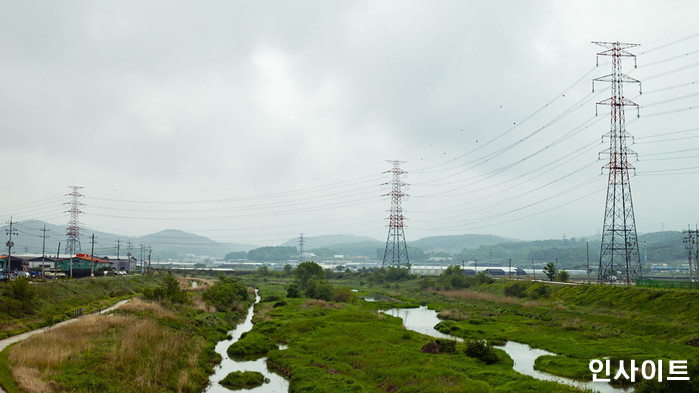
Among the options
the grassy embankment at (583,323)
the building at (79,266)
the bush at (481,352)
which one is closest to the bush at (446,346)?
the bush at (481,352)

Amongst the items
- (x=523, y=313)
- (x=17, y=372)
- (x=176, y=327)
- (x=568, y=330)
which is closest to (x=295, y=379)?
(x=17, y=372)

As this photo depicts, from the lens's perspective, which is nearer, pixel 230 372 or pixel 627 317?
pixel 230 372

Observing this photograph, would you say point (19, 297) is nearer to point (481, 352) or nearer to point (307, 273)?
point (481, 352)

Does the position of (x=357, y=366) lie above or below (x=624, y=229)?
below

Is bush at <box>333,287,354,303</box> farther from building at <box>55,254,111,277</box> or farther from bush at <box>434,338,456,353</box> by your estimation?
building at <box>55,254,111,277</box>

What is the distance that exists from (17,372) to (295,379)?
16980 millimetres

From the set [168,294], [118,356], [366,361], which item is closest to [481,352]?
[366,361]

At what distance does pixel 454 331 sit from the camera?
55.2 m

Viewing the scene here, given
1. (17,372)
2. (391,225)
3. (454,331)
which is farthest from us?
(391,225)

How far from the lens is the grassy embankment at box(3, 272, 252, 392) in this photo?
93.7 feet

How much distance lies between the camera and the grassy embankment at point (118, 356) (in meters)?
28.5

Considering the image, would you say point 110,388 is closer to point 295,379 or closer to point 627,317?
point 295,379

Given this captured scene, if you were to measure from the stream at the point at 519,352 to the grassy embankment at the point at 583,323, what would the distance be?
40.8 inches

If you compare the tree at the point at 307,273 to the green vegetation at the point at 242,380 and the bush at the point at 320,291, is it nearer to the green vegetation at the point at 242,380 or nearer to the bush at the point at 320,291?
the bush at the point at 320,291
